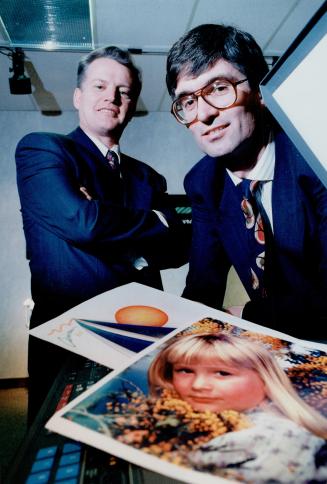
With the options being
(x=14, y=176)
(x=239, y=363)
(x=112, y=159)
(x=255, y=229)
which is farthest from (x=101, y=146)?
(x=14, y=176)

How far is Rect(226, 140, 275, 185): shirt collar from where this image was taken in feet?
3.28

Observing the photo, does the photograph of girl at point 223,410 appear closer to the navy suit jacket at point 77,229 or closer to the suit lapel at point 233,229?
the suit lapel at point 233,229

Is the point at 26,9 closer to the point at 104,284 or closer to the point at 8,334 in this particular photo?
the point at 104,284

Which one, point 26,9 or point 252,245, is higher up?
point 26,9

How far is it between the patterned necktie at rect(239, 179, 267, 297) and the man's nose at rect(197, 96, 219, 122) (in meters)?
0.21

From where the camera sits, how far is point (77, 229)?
120 centimetres

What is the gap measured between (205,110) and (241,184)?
239 mm

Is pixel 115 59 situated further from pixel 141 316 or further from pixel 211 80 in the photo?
pixel 141 316

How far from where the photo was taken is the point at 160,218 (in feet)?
4.25

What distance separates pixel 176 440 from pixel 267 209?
82 centimetres

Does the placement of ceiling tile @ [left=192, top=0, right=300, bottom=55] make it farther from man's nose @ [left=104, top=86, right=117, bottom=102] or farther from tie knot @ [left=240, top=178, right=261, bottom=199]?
tie knot @ [left=240, top=178, right=261, bottom=199]

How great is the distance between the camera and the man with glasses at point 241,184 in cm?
88

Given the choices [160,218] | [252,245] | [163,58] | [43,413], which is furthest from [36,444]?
[163,58]

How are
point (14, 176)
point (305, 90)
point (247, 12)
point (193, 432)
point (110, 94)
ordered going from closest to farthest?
point (193, 432), point (305, 90), point (110, 94), point (247, 12), point (14, 176)
